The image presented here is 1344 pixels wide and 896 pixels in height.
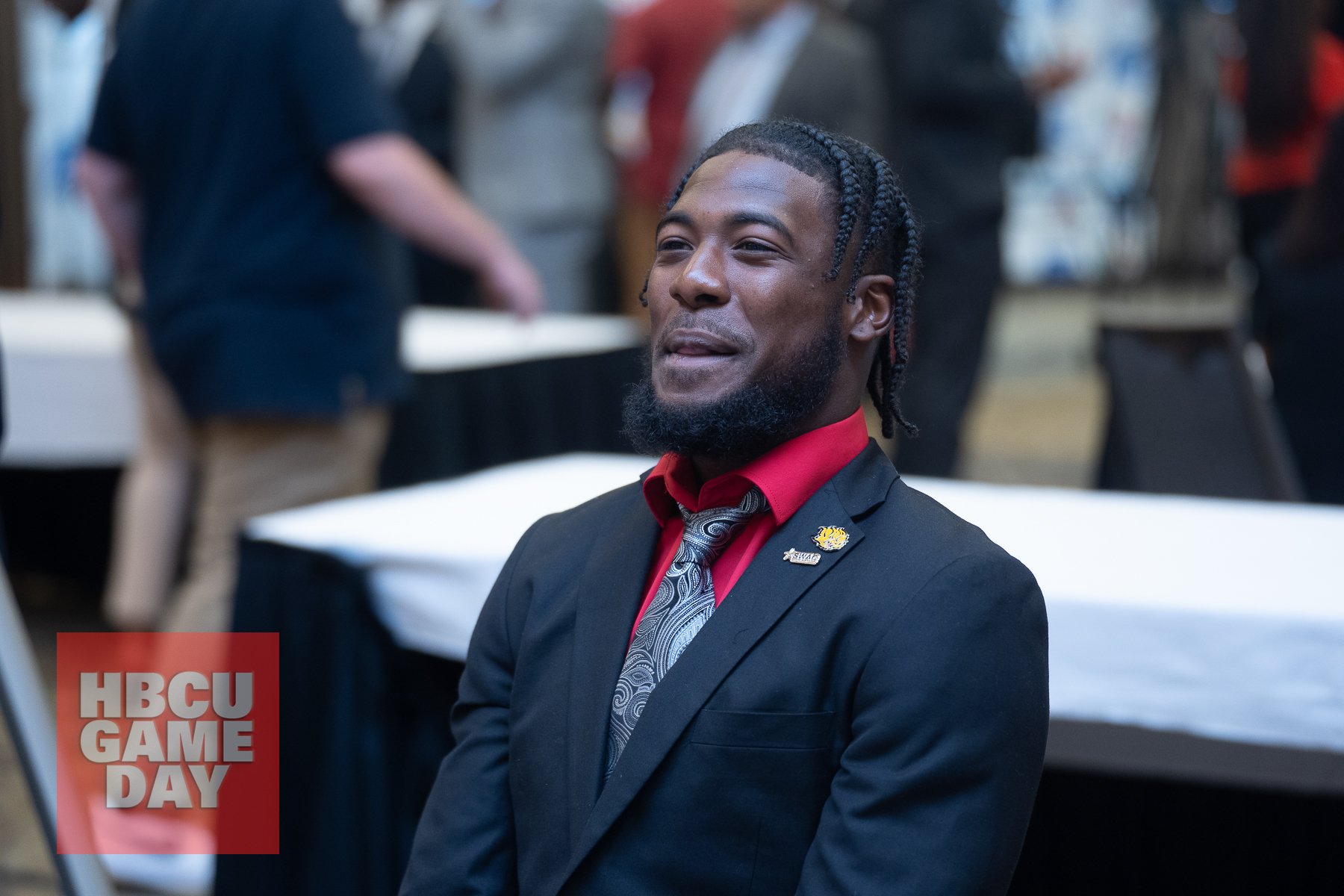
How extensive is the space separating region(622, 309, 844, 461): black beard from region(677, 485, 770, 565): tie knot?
0.14 ft

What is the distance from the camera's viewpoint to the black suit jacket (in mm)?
1034

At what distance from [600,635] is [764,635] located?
0.16 metres

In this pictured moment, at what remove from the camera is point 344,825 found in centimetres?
198

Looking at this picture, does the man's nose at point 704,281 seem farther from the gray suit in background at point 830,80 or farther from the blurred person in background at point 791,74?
the gray suit in background at point 830,80

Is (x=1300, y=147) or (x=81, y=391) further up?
(x=1300, y=147)

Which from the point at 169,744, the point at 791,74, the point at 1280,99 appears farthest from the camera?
the point at 791,74

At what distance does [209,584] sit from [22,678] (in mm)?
988

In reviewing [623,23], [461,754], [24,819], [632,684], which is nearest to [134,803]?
[24,819]

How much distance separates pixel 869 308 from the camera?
3.88 feet

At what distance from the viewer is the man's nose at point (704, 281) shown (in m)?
1.13

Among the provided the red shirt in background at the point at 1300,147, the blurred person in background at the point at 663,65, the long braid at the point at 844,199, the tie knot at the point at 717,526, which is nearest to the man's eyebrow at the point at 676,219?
the long braid at the point at 844,199

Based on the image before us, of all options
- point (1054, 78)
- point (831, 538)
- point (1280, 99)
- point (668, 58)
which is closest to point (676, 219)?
point (831, 538)

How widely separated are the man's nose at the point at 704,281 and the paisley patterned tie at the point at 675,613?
17cm

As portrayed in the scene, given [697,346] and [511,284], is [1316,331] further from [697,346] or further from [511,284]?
[697,346]
